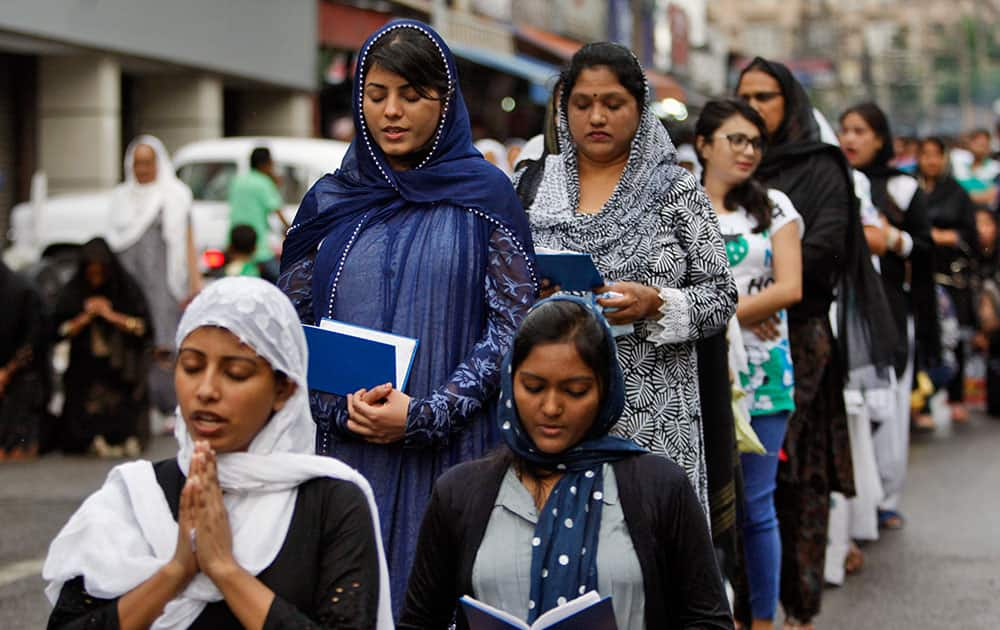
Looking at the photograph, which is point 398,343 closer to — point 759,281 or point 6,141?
point 759,281

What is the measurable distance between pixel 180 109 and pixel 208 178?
6.91 metres

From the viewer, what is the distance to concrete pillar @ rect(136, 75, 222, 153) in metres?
24.8

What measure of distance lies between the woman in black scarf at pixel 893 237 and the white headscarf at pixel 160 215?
5.44 meters

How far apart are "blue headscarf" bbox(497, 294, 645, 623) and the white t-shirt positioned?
2762mm

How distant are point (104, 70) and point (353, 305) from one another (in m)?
18.4

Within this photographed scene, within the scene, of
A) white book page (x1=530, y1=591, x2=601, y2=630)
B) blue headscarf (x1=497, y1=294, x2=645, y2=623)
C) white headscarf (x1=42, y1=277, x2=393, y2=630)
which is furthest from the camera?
blue headscarf (x1=497, y1=294, x2=645, y2=623)

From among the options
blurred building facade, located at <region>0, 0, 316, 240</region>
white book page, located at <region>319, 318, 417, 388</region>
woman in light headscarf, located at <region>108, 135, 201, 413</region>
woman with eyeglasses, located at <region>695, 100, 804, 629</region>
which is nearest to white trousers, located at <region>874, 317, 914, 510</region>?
woman with eyeglasses, located at <region>695, 100, 804, 629</region>

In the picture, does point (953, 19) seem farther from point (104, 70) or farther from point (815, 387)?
point (815, 387)

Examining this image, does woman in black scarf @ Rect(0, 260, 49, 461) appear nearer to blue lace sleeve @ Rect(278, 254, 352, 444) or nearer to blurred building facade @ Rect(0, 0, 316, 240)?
blue lace sleeve @ Rect(278, 254, 352, 444)

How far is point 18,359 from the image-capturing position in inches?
458

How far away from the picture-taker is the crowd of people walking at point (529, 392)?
305cm

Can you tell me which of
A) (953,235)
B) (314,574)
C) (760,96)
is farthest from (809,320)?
(953,235)

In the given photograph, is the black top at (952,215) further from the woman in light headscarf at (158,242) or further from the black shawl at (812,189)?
the black shawl at (812,189)

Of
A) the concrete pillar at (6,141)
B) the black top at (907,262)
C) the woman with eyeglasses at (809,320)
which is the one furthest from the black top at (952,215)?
the concrete pillar at (6,141)
